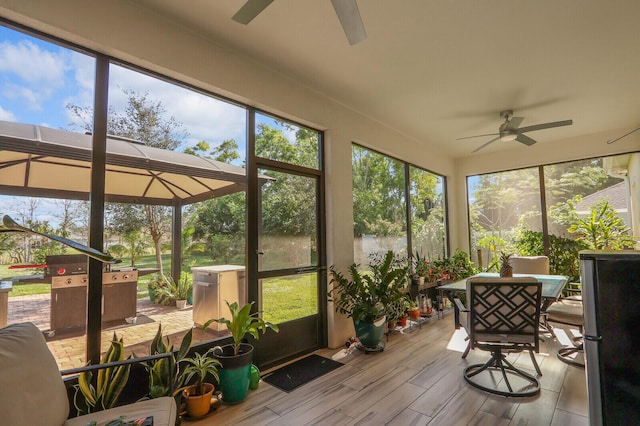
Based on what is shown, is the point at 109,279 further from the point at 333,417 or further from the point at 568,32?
the point at 568,32

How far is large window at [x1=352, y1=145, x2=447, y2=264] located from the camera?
435cm

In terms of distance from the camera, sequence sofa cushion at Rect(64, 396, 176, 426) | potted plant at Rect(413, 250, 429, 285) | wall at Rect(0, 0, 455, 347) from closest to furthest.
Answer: sofa cushion at Rect(64, 396, 176, 426), wall at Rect(0, 0, 455, 347), potted plant at Rect(413, 250, 429, 285)

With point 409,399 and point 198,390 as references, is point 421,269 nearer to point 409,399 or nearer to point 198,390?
point 409,399

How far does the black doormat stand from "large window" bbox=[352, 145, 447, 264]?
1410 millimetres

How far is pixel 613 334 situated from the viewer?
1118 millimetres

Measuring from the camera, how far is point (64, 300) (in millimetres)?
2033

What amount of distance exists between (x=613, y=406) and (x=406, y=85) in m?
3.22

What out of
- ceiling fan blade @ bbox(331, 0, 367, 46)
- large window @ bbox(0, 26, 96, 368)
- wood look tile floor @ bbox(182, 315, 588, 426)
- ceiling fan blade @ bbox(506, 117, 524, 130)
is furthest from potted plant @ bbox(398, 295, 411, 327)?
large window @ bbox(0, 26, 96, 368)

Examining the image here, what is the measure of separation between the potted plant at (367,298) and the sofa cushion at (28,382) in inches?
101

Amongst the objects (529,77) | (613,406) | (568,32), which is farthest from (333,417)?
(529,77)

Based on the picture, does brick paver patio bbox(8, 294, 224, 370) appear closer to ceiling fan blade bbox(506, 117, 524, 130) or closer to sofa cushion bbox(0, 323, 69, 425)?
sofa cushion bbox(0, 323, 69, 425)

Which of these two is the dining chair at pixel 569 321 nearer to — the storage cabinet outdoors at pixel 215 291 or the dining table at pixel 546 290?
the dining table at pixel 546 290

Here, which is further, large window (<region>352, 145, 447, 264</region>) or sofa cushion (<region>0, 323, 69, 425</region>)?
large window (<region>352, 145, 447, 264</region>)

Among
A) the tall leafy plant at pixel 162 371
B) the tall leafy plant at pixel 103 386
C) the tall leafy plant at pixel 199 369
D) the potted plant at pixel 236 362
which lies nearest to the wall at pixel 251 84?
the potted plant at pixel 236 362
